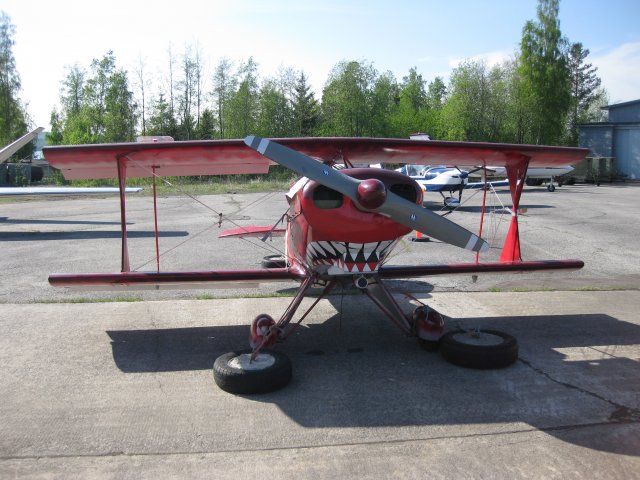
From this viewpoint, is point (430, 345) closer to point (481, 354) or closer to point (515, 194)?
point (481, 354)

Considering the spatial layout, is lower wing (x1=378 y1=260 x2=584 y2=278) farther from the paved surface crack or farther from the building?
the building

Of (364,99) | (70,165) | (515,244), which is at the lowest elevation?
(515,244)

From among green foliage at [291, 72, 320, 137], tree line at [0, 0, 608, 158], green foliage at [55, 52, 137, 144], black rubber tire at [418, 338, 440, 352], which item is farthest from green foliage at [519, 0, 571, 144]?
black rubber tire at [418, 338, 440, 352]

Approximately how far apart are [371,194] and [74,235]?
13403mm

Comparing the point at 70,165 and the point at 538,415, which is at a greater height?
the point at 70,165

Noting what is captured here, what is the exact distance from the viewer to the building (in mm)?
49094

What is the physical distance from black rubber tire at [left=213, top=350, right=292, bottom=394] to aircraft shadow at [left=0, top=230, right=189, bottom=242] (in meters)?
10.8

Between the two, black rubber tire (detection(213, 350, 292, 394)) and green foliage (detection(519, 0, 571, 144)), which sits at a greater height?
green foliage (detection(519, 0, 571, 144))

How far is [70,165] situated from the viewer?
672 cm

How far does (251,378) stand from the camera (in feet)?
16.1

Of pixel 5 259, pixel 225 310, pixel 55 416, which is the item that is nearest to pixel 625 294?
pixel 225 310

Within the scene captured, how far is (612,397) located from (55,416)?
4.84m

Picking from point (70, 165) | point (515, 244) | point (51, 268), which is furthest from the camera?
point (51, 268)

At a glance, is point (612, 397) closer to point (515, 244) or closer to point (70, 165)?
point (515, 244)
